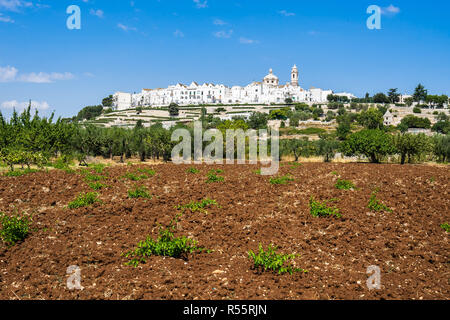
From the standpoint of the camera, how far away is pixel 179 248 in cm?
657

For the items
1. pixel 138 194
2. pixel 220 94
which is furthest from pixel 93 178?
pixel 220 94

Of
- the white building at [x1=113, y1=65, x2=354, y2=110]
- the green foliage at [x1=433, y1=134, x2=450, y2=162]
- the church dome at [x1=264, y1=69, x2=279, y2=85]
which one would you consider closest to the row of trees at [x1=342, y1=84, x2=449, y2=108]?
the white building at [x1=113, y1=65, x2=354, y2=110]

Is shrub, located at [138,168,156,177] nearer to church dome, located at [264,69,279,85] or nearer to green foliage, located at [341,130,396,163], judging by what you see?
green foliage, located at [341,130,396,163]

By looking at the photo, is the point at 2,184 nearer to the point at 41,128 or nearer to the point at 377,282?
the point at 377,282

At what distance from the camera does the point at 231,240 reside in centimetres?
735

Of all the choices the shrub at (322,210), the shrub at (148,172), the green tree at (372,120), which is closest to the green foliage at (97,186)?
the shrub at (148,172)

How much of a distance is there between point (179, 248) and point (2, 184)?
8.56 metres

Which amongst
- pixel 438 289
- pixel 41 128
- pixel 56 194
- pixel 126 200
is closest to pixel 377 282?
pixel 438 289

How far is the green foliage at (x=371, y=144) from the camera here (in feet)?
83.3

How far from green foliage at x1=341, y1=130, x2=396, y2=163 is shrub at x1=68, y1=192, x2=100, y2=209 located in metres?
22.7

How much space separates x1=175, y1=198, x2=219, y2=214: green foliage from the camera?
9.11 m

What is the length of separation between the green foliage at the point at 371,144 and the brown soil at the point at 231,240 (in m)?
13.8

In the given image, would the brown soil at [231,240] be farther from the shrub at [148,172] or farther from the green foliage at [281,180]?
Answer: the shrub at [148,172]

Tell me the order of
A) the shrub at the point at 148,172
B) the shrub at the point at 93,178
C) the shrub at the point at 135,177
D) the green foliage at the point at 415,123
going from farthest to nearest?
the green foliage at the point at 415,123 < the shrub at the point at 148,172 < the shrub at the point at 135,177 < the shrub at the point at 93,178
